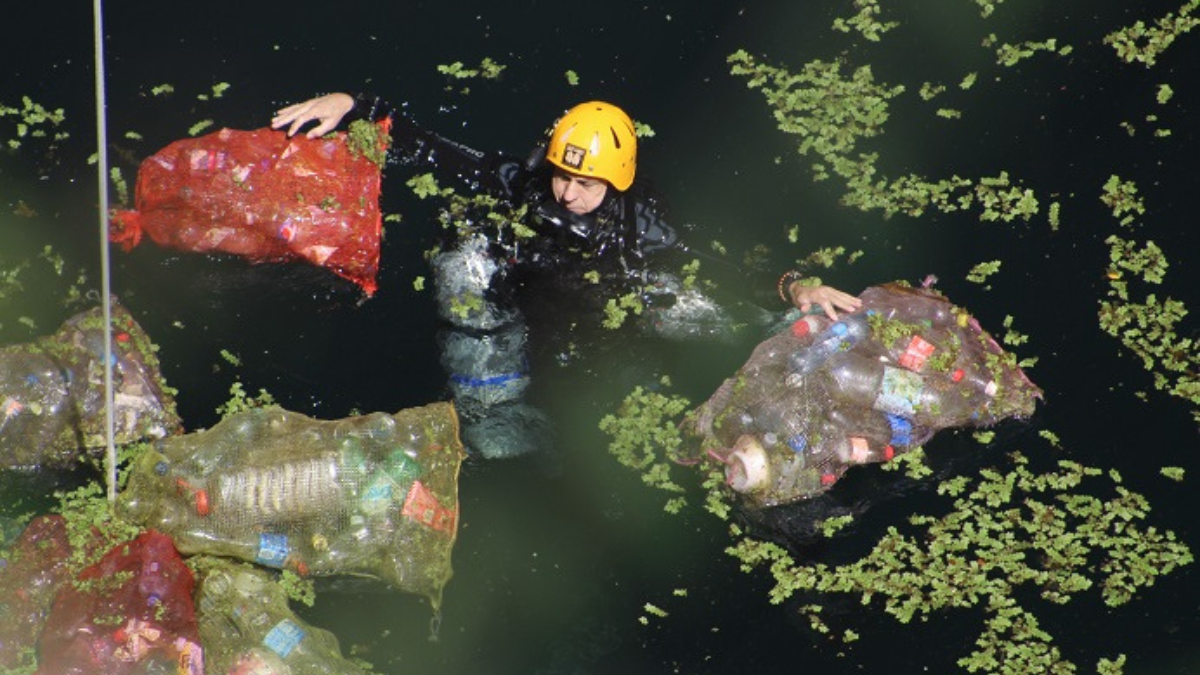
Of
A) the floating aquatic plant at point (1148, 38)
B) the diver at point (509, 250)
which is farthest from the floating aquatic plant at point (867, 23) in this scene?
the diver at point (509, 250)

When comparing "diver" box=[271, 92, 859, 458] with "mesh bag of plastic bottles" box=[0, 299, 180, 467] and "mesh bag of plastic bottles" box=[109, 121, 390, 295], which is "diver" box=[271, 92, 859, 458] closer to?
"mesh bag of plastic bottles" box=[109, 121, 390, 295]

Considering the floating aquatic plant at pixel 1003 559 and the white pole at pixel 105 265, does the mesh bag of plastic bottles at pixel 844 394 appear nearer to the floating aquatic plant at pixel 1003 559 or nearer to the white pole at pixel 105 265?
the floating aquatic plant at pixel 1003 559

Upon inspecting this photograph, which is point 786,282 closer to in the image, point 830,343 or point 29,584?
point 830,343

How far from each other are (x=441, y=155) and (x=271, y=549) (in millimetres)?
2120

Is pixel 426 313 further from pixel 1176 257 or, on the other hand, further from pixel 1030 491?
pixel 1176 257

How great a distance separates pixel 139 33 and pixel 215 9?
476 millimetres

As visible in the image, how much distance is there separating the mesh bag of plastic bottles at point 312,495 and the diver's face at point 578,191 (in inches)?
51.1

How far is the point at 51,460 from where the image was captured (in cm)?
604

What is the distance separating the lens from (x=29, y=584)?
17.5ft

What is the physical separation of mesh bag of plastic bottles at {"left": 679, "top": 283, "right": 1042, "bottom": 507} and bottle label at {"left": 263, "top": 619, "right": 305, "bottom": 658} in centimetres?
197

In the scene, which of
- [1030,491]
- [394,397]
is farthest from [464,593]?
[1030,491]

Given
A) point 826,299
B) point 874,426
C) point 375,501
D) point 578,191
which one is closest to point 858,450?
point 874,426

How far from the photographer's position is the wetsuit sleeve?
659 centimetres

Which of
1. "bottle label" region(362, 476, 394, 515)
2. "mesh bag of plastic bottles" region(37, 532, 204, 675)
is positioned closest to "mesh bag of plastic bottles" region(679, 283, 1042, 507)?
"bottle label" region(362, 476, 394, 515)
